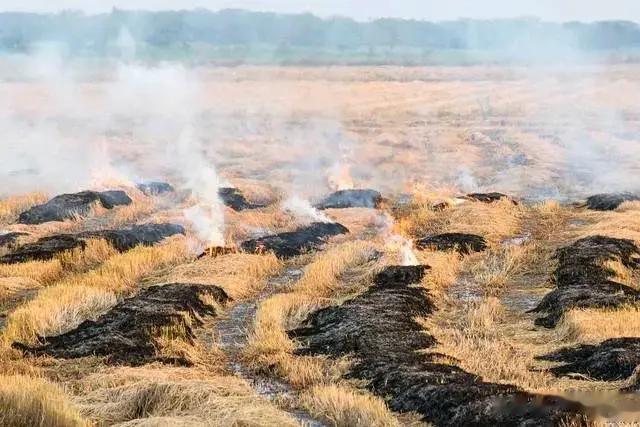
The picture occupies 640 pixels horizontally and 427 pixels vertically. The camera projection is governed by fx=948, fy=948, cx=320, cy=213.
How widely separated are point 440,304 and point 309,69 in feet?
335

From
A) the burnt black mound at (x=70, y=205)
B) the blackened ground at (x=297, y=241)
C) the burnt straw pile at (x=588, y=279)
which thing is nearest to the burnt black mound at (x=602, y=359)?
the burnt straw pile at (x=588, y=279)

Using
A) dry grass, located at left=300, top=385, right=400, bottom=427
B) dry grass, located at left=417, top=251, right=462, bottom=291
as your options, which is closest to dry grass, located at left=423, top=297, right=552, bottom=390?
dry grass, located at left=417, top=251, right=462, bottom=291

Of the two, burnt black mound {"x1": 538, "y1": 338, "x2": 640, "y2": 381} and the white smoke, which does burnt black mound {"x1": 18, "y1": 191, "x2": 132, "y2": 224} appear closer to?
the white smoke

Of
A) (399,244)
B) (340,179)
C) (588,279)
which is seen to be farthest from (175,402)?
(340,179)

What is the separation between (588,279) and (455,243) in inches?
242

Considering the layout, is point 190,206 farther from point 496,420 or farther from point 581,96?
point 581,96

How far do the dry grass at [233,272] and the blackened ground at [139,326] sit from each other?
788mm

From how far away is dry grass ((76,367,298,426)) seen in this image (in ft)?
38.3

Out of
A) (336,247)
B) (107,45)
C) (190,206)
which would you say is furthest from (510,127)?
(336,247)

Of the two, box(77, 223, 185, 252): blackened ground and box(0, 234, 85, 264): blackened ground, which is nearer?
box(0, 234, 85, 264): blackened ground

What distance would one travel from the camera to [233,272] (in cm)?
2312

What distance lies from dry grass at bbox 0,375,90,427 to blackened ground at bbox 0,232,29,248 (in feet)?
55.1

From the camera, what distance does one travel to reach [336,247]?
27.8 meters

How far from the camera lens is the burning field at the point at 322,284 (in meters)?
12.8
